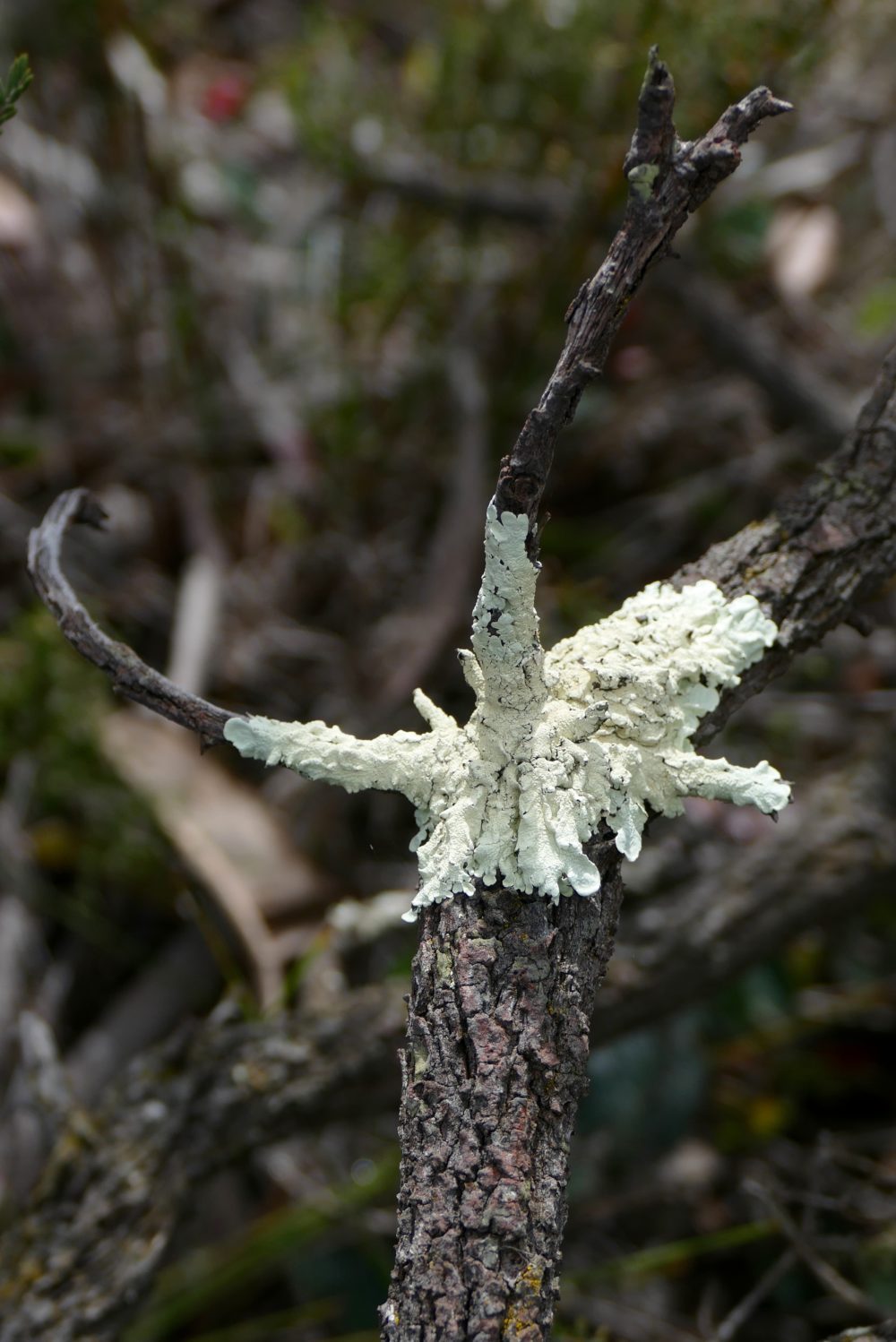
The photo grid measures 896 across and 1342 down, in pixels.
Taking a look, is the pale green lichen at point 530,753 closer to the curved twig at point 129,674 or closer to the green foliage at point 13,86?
the curved twig at point 129,674

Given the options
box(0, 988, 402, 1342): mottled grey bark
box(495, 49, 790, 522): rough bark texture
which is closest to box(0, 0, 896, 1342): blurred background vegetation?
box(0, 988, 402, 1342): mottled grey bark

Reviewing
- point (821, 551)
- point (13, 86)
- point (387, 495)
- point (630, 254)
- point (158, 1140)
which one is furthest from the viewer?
point (387, 495)

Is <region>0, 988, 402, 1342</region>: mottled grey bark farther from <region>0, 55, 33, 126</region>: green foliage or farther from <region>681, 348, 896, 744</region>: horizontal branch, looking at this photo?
<region>0, 55, 33, 126</region>: green foliage

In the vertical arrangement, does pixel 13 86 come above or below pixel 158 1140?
above

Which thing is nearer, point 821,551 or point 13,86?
point 13,86

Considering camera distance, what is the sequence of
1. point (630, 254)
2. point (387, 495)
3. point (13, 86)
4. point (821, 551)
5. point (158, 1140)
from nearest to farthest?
point (630, 254), point (13, 86), point (821, 551), point (158, 1140), point (387, 495)

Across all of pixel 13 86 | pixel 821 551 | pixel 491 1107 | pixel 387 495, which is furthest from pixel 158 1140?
pixel 387 495

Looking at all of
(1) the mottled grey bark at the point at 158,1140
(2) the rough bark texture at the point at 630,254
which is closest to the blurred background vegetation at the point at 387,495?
(1) the mottled grey bark at the point at 158,1140

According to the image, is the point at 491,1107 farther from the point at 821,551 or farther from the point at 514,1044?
the point at 821,551
